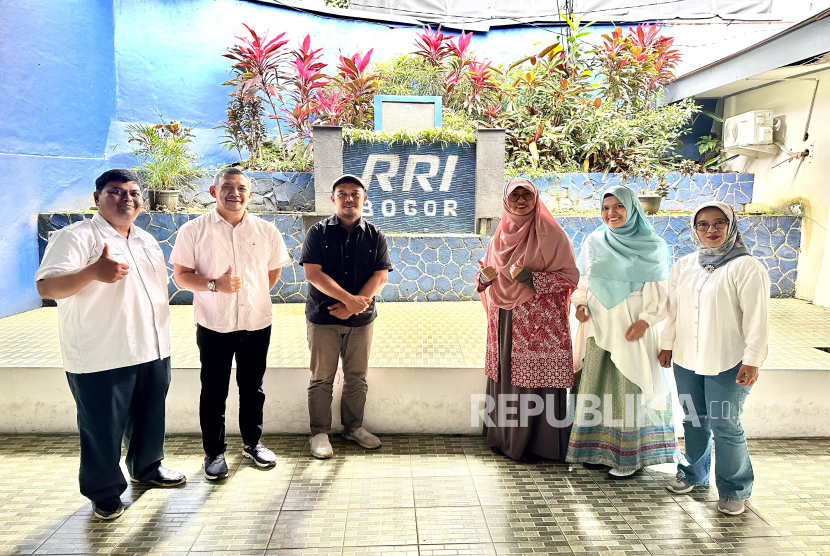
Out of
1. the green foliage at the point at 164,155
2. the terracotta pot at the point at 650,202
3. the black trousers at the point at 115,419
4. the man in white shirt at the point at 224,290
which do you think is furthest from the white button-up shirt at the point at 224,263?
the terracotta pot at the point at 650,202

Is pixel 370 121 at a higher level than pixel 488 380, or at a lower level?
higher

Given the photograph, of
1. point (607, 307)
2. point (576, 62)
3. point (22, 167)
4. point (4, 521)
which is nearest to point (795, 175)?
point (576, 62)

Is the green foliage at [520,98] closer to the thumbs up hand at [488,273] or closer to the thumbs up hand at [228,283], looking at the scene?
the thumbs up hand at [488,273]

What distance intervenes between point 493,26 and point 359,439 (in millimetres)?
6576

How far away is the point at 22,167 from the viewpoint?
4.54 m

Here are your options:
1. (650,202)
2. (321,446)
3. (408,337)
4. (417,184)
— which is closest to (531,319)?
(321,446)

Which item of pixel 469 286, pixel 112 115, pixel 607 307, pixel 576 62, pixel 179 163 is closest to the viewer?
pixel 607 307

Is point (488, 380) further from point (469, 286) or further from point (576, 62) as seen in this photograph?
point (576, 62)

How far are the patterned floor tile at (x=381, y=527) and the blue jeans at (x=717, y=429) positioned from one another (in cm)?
120

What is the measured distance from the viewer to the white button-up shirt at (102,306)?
1987 mm

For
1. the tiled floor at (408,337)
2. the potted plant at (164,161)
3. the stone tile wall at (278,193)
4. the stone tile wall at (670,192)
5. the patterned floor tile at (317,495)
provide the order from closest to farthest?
the patterned floor tile at (317,495)
the tiled floor at (408,337)
the potted plant at (164,161)
the stone tile wall at (278,193)
the stone tile wall at (670,192)

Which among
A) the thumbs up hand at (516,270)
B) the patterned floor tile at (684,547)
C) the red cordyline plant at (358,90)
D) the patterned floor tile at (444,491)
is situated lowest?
the patterned floor tile at (684,547)

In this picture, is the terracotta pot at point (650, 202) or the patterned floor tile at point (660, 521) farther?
the terracotta pot at point (650, 202)

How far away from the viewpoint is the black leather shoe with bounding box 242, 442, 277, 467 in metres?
2.55
